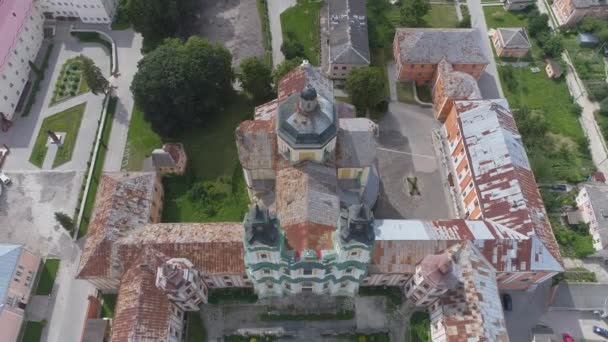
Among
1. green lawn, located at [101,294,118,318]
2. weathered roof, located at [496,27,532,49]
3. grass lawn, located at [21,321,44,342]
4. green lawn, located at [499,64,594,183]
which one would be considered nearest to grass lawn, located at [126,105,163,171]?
green lawn, located at [101,294,118,318]

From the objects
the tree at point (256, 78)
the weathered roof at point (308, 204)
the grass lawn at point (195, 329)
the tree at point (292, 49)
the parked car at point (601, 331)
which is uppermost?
the tree at point (292, 49)

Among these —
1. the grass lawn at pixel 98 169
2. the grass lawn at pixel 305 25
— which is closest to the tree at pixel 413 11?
the grass lawn at pixel 305 25

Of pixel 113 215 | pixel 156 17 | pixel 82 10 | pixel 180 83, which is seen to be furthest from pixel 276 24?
pixel 113 215

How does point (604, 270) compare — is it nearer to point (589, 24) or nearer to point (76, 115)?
point (589, 24)

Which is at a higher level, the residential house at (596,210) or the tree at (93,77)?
the tree at (93,77)

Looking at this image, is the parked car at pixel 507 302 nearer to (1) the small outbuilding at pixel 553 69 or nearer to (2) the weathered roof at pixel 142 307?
(2) the weathered roof at pixel 142 307

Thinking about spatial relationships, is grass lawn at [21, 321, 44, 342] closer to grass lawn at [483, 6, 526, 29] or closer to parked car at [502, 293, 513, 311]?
parked car at [502, 293, 513, 311]
